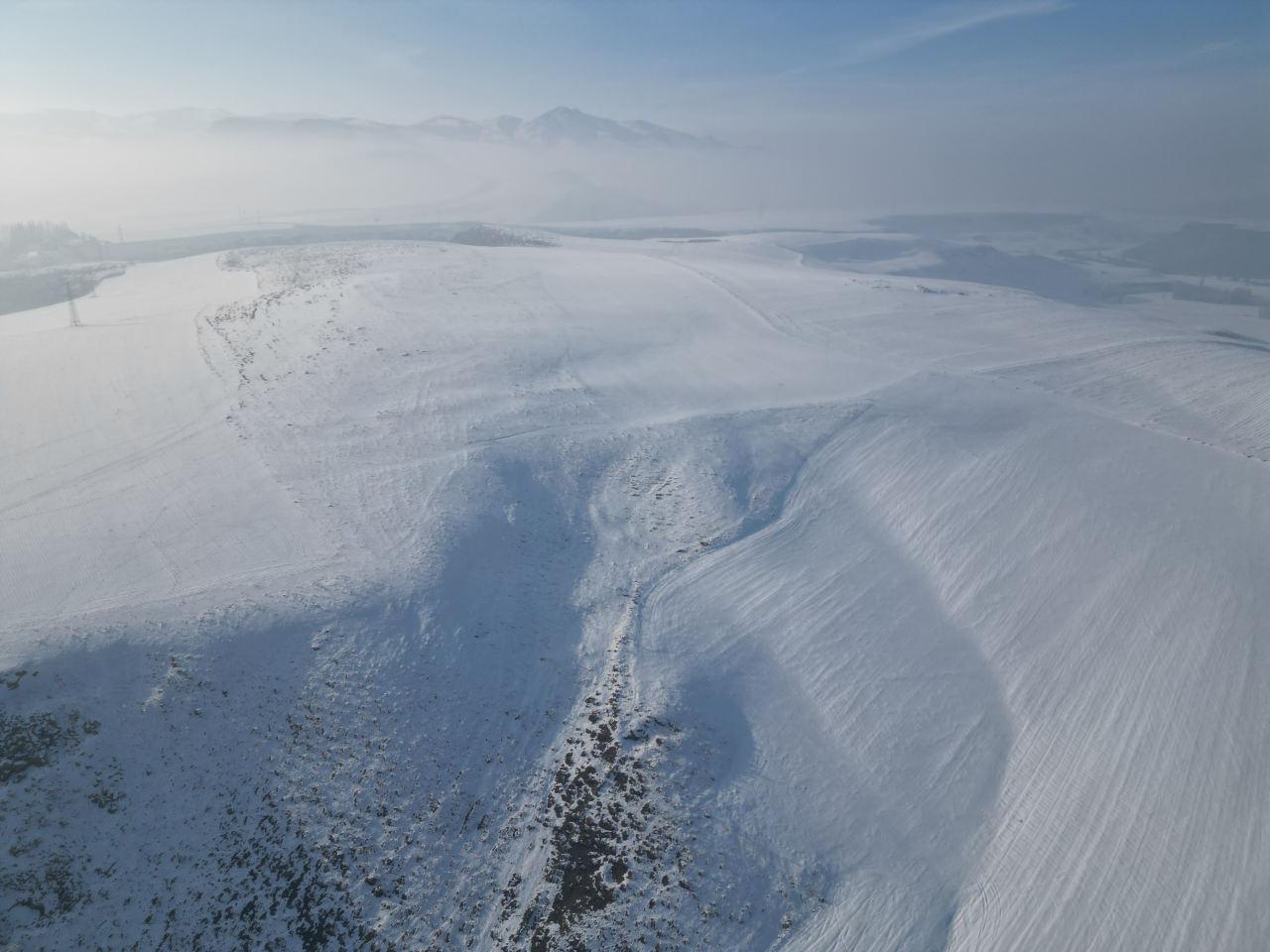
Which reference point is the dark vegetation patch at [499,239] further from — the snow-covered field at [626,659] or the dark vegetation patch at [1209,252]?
the dark vegetation patch at [1209,252]

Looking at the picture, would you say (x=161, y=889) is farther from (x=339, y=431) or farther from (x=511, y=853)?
(x=339, y=431)

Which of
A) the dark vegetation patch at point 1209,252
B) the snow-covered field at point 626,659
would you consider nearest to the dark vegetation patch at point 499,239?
the snow-covered field at point 626,659

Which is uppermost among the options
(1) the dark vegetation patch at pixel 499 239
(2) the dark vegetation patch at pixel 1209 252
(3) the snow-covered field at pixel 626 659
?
(1) the dark vegetation patch at pixel 499 239

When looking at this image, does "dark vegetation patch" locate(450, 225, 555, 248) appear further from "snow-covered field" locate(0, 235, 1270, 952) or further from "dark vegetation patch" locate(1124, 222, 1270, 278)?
"dark vegetation patch" locate(1124, 222, 1270, 278)

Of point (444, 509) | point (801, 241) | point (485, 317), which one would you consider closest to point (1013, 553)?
point (444, 509)

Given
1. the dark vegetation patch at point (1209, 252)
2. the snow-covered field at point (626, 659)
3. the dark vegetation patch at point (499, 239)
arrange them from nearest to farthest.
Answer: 1. the snow-covered field at point (626, 659)
2. the dark vegetation patch at point (499, 239)
3. the dark vegetation patch at point (1209, 252)

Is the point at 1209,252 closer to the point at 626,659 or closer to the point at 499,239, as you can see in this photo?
the point at 499,239

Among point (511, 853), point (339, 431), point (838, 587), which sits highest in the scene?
point (339, 431)

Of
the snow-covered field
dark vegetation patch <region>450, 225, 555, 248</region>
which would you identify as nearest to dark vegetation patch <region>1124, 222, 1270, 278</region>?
the snow-covered field
